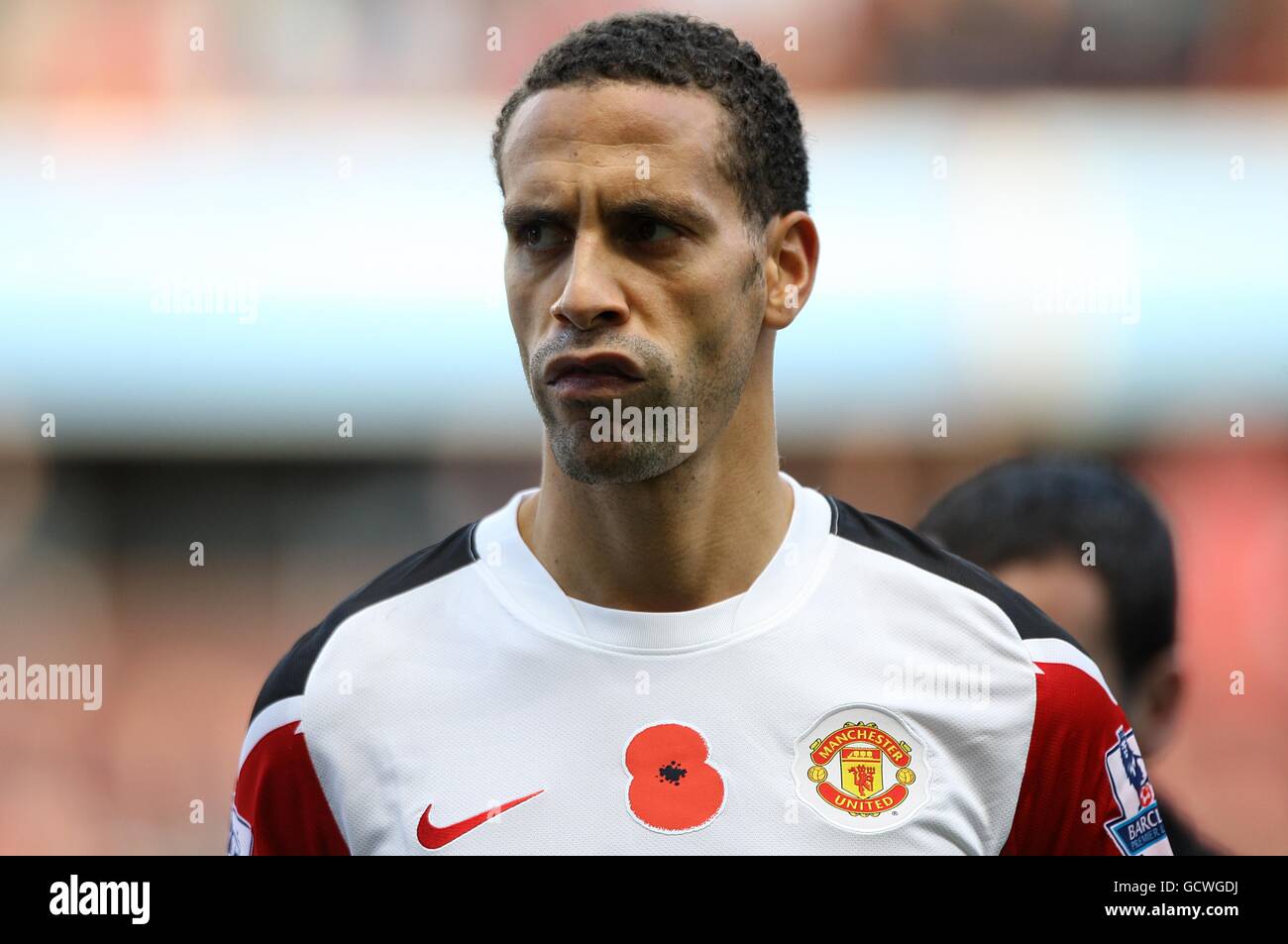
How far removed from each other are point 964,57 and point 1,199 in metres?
4.92

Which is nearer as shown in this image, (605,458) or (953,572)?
(605,458)

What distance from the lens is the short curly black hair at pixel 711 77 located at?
2467 mm

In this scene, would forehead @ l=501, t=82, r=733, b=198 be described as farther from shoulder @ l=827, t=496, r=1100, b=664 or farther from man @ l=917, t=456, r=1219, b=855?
man @ l=917, t=456, r=1219, b=855

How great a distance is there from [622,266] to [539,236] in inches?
7.7

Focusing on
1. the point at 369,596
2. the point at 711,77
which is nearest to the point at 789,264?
the point at 711,77

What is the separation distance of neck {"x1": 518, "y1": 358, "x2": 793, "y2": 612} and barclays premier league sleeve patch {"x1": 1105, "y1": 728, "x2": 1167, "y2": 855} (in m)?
0.80

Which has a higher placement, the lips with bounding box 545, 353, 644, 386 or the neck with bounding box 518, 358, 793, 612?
the lips with bounding box 545, 353, 644, 386

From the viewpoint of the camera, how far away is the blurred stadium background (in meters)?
6.20

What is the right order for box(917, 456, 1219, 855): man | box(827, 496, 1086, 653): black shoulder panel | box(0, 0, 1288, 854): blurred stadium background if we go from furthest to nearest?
box(0, 0, 1288, 854): blurred stadium background < box(917, 456, 1219, 855): man < box(827, 496, 1086, 653): black shoulder panel

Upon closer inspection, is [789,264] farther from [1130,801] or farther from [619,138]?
[1130,801]

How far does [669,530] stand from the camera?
2.50 m

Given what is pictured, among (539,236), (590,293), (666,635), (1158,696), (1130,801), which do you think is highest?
(539,236)

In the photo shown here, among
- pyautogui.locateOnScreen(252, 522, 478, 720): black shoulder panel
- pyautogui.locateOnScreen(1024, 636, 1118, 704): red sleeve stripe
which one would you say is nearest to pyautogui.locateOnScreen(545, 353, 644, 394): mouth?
pyautogui.locateOnScreen(252, 522, 478, 720): black shoulder panel
